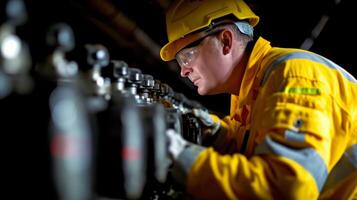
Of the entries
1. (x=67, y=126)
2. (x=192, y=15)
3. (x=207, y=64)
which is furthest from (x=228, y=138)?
(x=67, y=126)

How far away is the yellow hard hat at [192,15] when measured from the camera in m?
1.59

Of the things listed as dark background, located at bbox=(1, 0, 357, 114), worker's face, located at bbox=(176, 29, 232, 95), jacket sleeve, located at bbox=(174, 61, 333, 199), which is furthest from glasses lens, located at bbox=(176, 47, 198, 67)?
jacket sleeve, located at bbox=(174, 61, 333, 199)

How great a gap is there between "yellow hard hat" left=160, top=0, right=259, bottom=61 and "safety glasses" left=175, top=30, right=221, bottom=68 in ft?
0.05

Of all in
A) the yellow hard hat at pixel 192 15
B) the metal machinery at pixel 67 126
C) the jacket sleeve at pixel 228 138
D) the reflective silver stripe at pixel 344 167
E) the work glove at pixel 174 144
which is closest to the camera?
the metal machinery at pixel 67 126

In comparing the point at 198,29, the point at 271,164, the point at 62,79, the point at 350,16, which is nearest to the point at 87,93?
the point at 62,79

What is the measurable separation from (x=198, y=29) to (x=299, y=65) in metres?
0.45

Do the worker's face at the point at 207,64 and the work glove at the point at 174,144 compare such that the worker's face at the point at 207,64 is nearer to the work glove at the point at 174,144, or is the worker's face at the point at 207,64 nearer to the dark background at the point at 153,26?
the dark background at the point at 153,26

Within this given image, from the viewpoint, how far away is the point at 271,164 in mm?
1107

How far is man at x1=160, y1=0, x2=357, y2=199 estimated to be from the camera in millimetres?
1086

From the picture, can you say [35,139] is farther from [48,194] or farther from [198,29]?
[198,29]

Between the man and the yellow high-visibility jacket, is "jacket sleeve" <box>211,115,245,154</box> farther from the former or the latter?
the yellow high-visibility jacket

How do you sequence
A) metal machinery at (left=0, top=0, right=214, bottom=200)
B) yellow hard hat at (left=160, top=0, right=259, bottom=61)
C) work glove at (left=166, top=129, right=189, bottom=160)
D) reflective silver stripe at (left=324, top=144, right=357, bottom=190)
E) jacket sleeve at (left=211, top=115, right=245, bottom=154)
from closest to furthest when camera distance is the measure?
metal machinery at (left=0, top=0, right=214, bottom=200) → work glove at (left=166, top=129, right=189, bottom=160) → reflective silver stripe at (left=324, top=144, right=357, bottom=190) → yellow hard hat at (left=160, top=0, right=259, bottom=61) → jacket sleeve at (left=211, top=115, right=245, bottom=154)

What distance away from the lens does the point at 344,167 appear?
1.34 m

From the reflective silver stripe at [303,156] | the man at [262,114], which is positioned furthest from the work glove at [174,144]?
the reflective silver stripe at [303,156]
